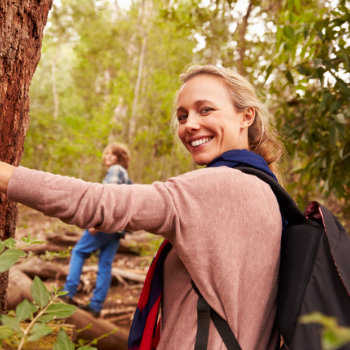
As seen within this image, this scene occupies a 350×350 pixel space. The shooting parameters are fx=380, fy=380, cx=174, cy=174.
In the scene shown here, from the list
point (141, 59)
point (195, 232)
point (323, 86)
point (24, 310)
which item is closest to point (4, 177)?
point (24, 310)

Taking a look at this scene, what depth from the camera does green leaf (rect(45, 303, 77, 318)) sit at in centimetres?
92

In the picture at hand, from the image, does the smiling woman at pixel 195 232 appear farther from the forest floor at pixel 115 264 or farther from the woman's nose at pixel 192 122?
the forest floor at pixel 115 264

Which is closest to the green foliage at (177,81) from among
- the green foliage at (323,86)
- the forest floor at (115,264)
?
the green foliage at (323,86)

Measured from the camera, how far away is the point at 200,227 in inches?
47.5

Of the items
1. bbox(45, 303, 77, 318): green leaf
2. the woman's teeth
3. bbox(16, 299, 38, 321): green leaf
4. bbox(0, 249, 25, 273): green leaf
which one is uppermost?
the woman's teeth

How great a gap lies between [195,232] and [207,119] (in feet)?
1.99

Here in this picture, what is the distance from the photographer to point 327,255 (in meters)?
1.20

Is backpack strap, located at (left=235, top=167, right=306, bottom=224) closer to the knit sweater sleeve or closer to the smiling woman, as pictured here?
the smiling woman

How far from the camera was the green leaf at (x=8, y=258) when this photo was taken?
0.81 m

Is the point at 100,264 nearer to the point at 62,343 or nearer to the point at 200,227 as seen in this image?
the point at 200,227

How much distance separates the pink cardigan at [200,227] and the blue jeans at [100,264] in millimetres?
3822

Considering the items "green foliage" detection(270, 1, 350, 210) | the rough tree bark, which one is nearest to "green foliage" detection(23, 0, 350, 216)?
"green foliage" detection(270, 1, 350, 210)

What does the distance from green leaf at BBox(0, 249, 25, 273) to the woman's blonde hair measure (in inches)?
46.1

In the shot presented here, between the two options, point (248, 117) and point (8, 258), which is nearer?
point (8, 258)
